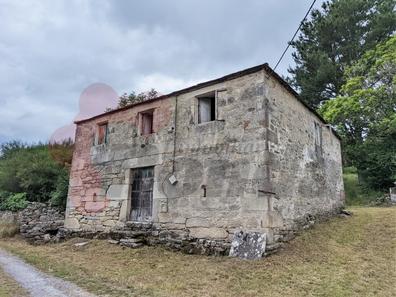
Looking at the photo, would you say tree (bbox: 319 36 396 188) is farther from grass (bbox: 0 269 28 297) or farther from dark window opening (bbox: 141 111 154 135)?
grass (bbox: 0 269 28 297)

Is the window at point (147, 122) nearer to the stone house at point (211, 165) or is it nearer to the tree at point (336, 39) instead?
the stone house at point (211, 165)

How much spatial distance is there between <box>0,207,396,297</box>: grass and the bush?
16.9 ft

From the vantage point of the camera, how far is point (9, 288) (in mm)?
4809

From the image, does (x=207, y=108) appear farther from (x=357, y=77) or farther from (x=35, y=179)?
(x=357, y=77)

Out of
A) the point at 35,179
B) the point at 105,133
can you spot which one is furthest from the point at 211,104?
the point at 35,179

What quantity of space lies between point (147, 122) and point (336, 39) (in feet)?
57.6

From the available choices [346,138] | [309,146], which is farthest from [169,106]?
[346,138]

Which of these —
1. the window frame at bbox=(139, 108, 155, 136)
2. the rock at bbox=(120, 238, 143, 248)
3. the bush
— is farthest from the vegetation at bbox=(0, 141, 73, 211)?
the rock at bbox=(120, 238, 143, 248)

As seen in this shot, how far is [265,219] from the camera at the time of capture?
6.36m

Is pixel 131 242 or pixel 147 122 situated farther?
pixel 147 122

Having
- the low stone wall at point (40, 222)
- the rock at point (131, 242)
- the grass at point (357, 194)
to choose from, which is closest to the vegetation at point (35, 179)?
the low stone wall at point (40, 222)

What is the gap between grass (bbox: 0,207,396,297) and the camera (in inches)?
187

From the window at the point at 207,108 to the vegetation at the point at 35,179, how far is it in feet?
26.0

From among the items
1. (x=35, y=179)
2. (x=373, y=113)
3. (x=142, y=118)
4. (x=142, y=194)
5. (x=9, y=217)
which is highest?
(x=373, y=113)
